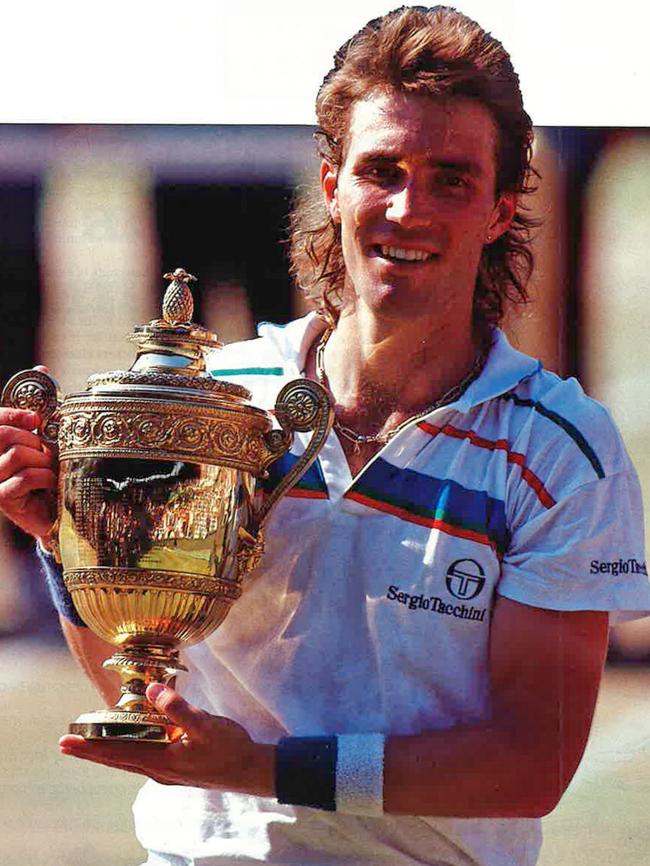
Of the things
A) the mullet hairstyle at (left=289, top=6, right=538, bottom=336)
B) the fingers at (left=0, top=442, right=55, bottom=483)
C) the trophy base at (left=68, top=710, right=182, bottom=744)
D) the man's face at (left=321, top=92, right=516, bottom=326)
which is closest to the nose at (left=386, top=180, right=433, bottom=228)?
the man's face at (left=321, top=92, right=516, bottom=326)

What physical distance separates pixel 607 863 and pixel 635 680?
0.27 meters

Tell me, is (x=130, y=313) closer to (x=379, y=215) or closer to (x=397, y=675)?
(x=379, y=215)

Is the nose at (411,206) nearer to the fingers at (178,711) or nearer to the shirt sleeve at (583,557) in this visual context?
the shirt sleeve at (583,557)

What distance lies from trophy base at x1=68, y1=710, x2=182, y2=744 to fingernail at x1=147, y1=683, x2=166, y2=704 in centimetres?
3

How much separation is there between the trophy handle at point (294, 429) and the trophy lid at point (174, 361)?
60 mm

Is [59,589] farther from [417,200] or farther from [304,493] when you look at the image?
[417,200]

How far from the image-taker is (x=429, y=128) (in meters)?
1.78

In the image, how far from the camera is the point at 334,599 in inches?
69.2

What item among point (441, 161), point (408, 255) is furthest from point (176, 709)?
point (441, 161)

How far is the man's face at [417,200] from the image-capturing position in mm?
1785

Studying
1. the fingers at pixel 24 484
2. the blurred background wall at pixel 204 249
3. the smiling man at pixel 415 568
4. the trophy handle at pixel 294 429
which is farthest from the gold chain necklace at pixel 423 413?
the blurred background wall at pixel 204 249

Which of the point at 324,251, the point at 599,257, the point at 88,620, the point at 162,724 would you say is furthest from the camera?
the point at 599,257

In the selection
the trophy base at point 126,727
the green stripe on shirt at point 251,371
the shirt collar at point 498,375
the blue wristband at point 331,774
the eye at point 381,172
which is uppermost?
the eye at point 381,172

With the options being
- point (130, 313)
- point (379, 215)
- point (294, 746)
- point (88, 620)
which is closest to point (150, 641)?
point (88, 620)
